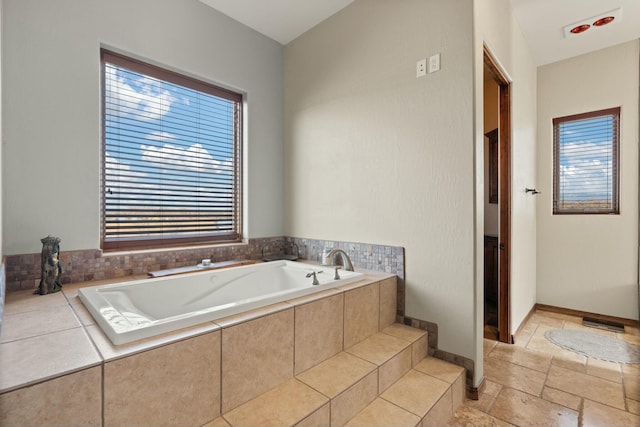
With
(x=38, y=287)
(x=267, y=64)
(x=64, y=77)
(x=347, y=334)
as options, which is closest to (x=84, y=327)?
(x=38, y=287)

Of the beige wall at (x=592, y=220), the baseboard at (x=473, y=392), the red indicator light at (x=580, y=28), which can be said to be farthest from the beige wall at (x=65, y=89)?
the beige wall at (x=592, y=220)

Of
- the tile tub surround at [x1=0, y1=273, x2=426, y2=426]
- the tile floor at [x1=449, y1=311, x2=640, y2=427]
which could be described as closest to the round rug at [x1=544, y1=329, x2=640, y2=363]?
the tile floor at [x1=449, y1=311, x2=640, y2=427]

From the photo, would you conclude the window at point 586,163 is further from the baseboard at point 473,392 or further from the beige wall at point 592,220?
the baseboard at point 473,392

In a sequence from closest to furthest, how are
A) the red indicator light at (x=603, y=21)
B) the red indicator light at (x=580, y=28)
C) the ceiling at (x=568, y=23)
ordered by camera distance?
1. the ceiling at (x=568, y=23)
2. the red indicator light at (x=603, y=21)
3. the red indicator light at (x=580, y=28)

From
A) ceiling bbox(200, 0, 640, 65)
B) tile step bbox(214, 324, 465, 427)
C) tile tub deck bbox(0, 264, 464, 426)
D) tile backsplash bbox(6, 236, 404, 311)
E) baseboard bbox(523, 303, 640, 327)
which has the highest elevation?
ceiling bbox(200, 0, 640, 65)

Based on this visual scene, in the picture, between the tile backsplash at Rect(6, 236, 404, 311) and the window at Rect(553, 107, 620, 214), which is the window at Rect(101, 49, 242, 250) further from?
the window at Rect(553, 107, 620, 214)

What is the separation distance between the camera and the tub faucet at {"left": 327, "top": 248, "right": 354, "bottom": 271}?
213cm

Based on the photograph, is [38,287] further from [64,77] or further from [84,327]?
[64,77]

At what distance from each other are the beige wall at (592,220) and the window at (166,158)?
10.5 feet

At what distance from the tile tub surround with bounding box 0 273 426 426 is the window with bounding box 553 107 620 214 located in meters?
3.06

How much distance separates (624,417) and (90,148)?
3.35m

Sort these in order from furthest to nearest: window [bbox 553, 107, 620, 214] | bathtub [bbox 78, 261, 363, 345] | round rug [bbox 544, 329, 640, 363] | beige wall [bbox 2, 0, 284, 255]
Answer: window [bbox 553, 107, 620, 214] < round rug [bbox 544, 329, 640, 363] < beige wall [bbox 2, 0, 284, 255] < bathtub [bbox 78, 261, 363, 345]

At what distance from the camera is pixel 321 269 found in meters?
2.18

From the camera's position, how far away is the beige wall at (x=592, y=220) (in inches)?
109
